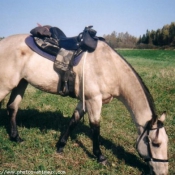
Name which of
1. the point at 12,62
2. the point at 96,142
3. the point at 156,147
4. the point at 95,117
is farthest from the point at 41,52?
the point at 156,147

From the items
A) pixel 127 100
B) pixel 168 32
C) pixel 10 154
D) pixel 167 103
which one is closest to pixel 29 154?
pixel 10 154

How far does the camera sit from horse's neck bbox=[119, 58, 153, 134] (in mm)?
3832

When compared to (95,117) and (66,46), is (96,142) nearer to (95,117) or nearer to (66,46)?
(95,117)

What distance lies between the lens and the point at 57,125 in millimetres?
6070

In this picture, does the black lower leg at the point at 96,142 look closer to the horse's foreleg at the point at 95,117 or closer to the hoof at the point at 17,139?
the horse's foreleg at the point at 95,117

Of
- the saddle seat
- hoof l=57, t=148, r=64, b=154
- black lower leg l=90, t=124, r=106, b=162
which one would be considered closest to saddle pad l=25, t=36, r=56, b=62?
the saddle seat

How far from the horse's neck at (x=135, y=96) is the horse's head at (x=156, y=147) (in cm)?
20

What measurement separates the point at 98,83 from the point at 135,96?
0.73 meters

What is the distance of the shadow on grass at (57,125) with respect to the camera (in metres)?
4.52

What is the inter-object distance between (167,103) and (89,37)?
202 inches

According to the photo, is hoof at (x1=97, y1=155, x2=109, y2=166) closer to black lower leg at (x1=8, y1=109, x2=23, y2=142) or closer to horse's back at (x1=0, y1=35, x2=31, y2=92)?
black lower leg at (x1=8, y1=109, x2=23, y2=142)

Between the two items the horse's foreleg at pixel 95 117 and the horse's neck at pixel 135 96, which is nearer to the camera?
the horse's neck at pixel 135 96

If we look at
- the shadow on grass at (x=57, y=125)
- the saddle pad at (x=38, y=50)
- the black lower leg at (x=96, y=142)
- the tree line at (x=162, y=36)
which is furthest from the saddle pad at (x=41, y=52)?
the tree line at (x=162, y=36)

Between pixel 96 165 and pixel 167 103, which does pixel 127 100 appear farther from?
pixel 167 103
